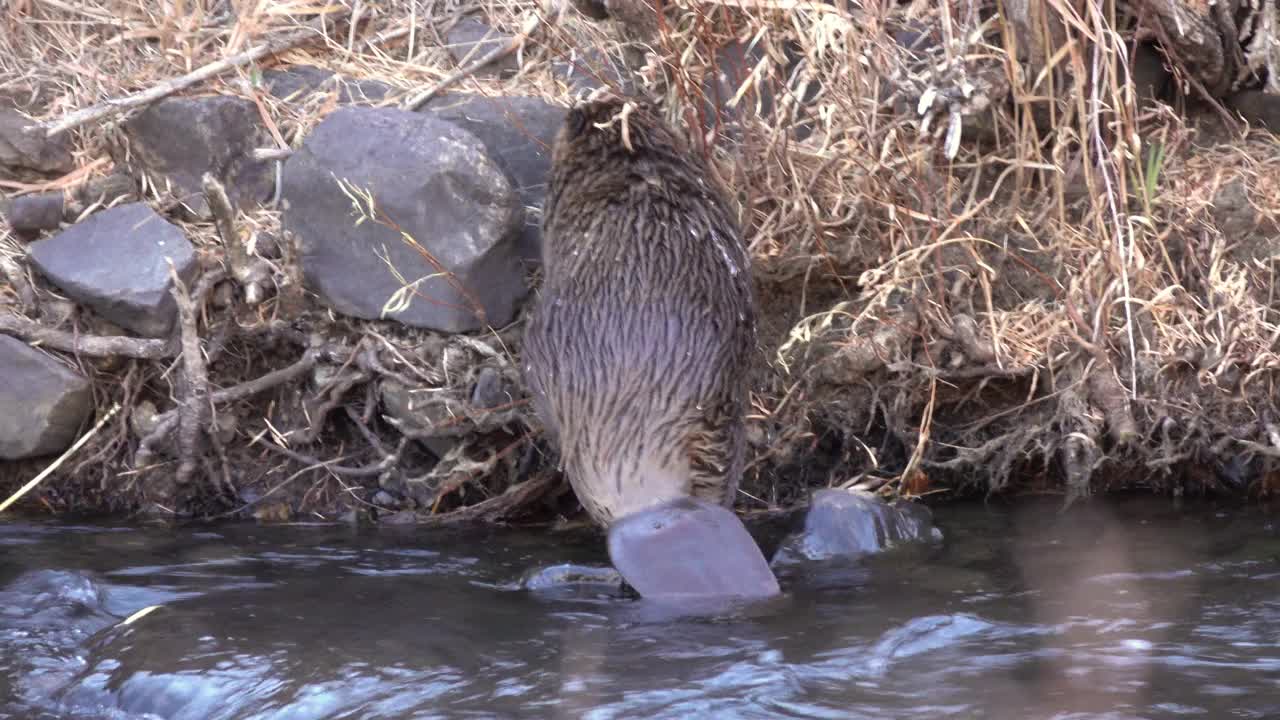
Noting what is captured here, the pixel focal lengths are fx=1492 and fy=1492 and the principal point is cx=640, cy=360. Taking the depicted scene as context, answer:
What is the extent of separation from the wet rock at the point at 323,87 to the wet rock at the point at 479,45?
306 millimetres

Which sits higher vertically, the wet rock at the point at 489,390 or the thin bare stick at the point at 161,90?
the thin bare stick at the point at 161,90

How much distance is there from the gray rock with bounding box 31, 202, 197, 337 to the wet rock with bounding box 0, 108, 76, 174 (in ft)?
1.33

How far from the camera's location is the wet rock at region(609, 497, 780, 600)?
3.25 metres

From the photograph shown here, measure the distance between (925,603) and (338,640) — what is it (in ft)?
4.29

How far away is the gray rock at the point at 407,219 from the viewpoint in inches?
167

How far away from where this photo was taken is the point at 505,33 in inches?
201

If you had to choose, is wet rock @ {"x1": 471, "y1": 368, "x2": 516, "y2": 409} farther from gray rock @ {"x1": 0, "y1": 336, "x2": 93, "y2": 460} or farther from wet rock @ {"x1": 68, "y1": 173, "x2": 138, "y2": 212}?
wet rock @ {"x1": 68, "y1": 173, "x2": 138, "y2": 212}

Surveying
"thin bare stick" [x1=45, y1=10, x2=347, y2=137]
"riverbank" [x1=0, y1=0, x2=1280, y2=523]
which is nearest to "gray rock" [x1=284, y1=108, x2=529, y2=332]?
"riverbank" [x1=0, y1=0, x2=1280, y2=523]

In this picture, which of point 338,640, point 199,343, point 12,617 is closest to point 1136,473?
point 338,640

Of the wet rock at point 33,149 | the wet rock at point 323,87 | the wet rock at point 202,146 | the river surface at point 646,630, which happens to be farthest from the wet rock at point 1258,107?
the wet rock at point 33,149

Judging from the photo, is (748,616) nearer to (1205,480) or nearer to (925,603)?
(925,603)

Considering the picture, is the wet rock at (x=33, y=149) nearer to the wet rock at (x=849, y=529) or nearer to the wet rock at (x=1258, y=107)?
the wet rock at (x=849, y=529)

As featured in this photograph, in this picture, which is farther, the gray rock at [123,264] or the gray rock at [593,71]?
the gray rock at [593,71]

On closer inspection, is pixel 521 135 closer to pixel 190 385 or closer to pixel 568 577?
pixel 190 385
